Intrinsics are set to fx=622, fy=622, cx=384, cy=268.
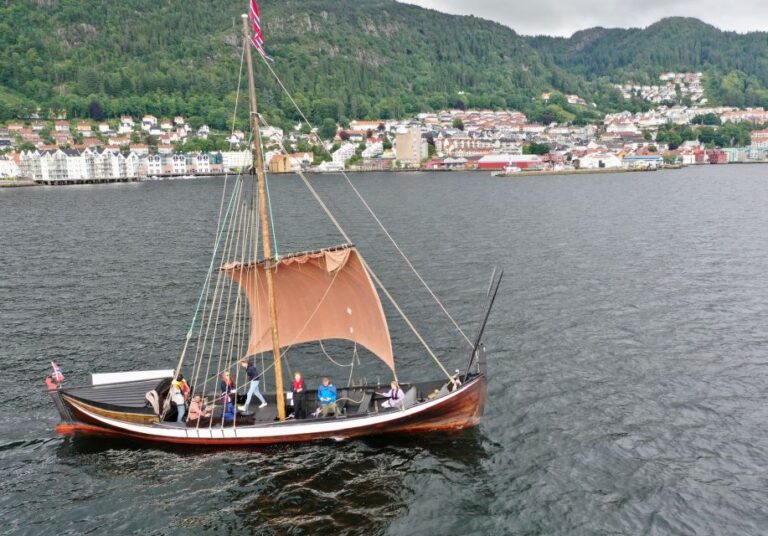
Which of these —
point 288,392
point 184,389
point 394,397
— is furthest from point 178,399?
point 394,397

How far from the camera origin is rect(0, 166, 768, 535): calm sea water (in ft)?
68.5

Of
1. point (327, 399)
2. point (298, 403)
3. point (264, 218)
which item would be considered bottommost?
point (298, 403)

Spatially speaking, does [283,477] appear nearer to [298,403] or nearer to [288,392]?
[298,403]

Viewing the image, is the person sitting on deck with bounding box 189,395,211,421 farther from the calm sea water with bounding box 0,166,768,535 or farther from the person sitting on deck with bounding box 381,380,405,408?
the person sitting on deck with bounding box 381,380,405,408

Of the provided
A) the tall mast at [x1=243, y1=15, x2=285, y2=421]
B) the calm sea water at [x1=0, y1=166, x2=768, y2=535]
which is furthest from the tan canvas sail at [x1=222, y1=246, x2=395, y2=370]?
the calm sea water at [x1=0, y1=166, x2=768, y2=535]

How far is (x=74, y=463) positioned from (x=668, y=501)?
21945mm

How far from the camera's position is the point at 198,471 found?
23.6 metres

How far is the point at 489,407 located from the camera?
28109 millimetres

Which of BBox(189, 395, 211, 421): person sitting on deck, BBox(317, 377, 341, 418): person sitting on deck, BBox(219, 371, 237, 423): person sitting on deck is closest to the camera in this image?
BBox(189, 395, 211, 421): person sitting on deck

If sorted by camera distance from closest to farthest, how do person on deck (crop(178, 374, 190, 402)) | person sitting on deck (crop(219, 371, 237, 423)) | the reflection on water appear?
the reflection on water
person sitting on deck (crop(219, 371, 237, 423))
person on deck (crop(178, 374, 190, 402))

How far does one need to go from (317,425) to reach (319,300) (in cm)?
548

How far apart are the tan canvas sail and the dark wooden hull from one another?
7.48 feet

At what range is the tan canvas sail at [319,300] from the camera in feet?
83.7

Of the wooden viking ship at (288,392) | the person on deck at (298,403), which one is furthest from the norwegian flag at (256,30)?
the person on deck at (298,403)
